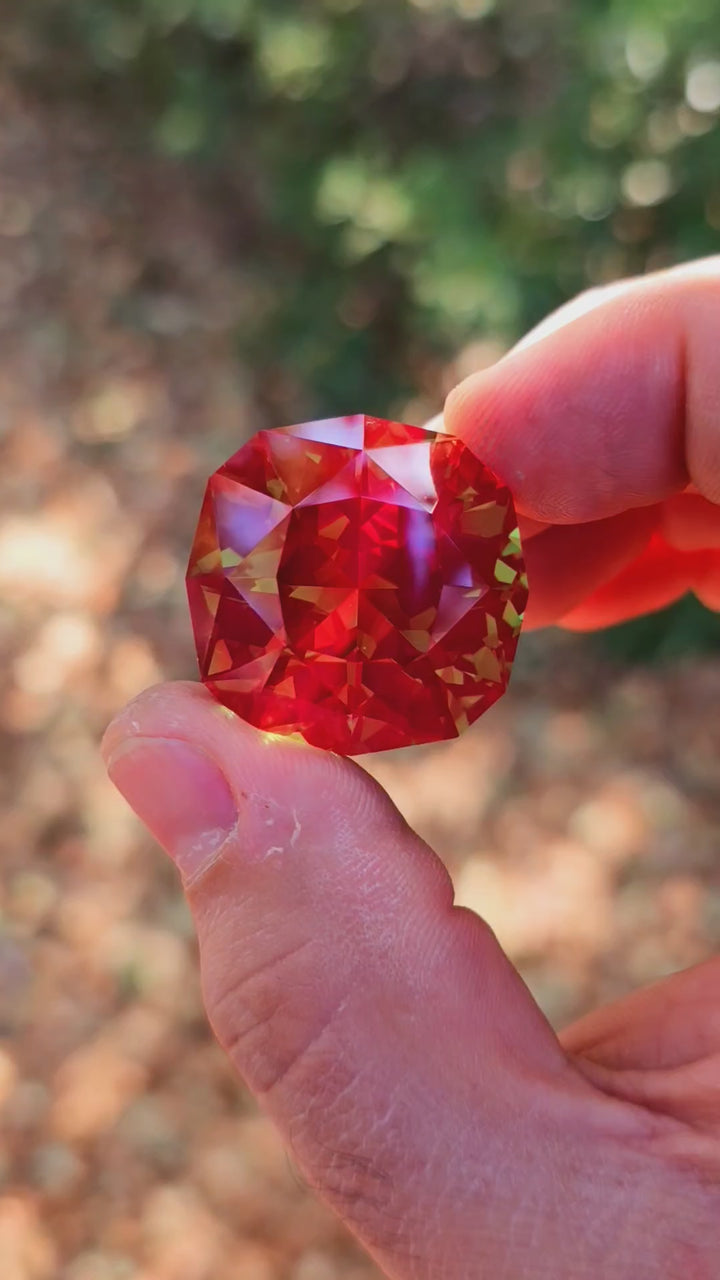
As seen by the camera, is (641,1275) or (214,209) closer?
(641,1275)

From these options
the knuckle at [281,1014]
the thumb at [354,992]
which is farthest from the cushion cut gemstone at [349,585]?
the knuckle at [281,1014]

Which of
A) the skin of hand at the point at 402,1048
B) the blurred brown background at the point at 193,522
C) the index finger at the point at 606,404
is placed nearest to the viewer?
the skin of hand at the point at 402,1048

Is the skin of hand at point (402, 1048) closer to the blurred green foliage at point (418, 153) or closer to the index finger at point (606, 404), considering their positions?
the index finger at point (606, 404)

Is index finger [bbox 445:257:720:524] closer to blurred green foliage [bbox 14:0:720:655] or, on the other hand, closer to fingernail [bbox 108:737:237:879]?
fingernail [bbox 108:737:237:879]

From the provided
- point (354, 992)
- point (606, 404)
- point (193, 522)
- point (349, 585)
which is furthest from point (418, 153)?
point (354, 992)

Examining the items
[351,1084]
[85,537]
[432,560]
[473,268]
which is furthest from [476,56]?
[351,1084]

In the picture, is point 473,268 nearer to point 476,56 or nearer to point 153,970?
point 476,56
